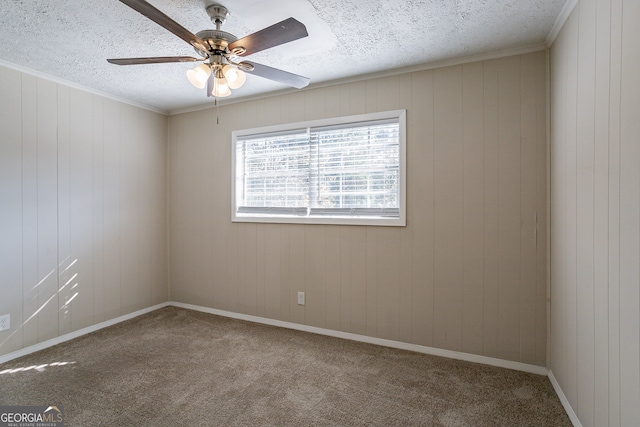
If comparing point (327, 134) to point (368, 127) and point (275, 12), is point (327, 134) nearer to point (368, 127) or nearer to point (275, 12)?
point (368, 127)

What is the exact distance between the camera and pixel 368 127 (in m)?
3.08

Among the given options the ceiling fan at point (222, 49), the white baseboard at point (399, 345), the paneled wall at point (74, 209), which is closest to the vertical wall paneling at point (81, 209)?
the paneled wall at point (74, 209)

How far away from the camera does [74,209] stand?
3248 millimetres

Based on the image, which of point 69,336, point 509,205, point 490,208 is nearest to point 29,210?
point 69,336

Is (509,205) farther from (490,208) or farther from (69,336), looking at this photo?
(69,336)

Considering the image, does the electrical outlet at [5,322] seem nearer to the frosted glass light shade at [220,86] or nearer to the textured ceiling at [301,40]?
the textured ceiling at [301,40]

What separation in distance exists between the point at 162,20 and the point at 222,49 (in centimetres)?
38

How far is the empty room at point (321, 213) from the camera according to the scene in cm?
180

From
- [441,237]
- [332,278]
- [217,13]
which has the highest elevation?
[217,13]

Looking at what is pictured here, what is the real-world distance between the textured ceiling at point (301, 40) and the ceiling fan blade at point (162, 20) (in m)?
0.33

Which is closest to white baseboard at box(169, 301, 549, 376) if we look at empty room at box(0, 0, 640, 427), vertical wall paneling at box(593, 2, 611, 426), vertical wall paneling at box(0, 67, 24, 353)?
empty room at box(0, 0, 640, 427)

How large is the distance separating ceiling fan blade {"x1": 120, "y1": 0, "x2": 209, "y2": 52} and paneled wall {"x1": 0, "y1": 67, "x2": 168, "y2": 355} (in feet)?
7.17

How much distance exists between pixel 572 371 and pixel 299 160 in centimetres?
273

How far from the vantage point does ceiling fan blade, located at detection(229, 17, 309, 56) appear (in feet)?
5.09
